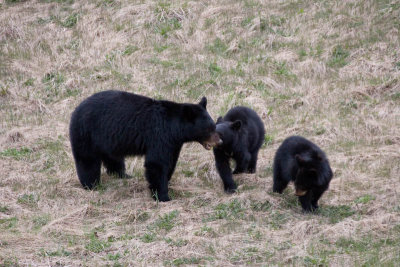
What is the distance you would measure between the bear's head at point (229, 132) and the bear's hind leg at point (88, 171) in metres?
1.92

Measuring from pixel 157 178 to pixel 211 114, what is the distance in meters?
3.66

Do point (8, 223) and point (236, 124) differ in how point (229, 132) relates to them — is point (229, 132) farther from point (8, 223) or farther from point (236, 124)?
point (8, 223)

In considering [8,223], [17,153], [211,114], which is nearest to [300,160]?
[8,223]

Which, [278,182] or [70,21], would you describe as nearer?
[278,182]

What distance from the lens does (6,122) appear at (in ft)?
38.6

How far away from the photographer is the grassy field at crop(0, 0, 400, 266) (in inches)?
245

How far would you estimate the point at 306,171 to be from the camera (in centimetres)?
721

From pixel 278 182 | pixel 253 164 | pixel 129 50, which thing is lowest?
pixel 253 164

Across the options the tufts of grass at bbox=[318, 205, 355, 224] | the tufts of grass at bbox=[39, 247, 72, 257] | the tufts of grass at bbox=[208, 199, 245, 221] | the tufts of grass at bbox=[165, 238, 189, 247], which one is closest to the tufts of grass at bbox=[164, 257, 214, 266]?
the tufts of grass at bbox=[165, 238, 189, 247]

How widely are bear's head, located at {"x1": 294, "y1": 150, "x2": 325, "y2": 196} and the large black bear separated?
4.71 feet

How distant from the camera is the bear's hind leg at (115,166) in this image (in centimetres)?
895

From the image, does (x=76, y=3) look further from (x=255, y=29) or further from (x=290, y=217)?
(x=290, y=217)

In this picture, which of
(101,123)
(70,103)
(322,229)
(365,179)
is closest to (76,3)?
(70,103)

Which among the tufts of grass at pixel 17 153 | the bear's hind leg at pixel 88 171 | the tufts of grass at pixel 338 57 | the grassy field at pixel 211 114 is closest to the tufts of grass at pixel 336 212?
the grassy field at pixel 211 114
